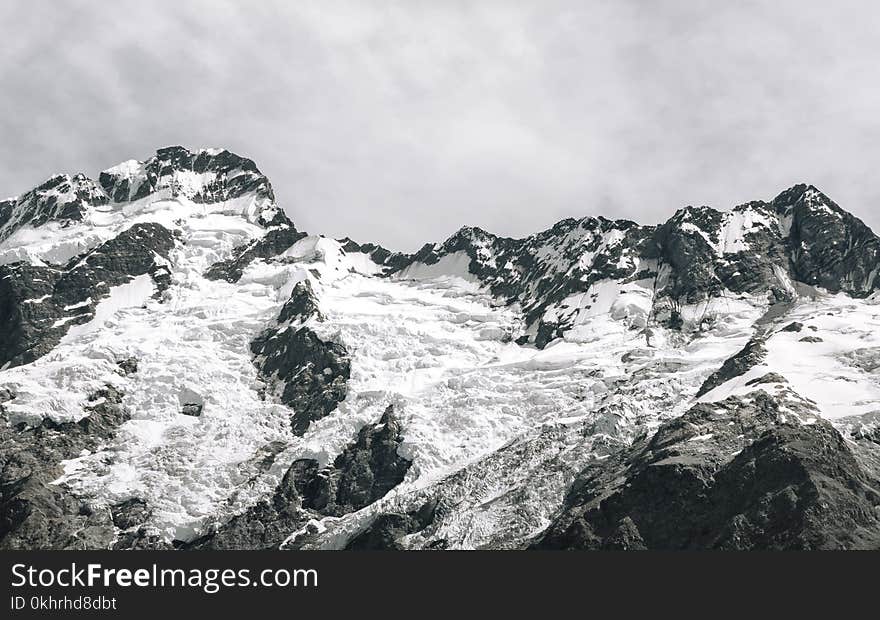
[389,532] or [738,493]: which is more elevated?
[389,532]

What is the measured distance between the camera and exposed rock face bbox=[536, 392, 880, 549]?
15575cm

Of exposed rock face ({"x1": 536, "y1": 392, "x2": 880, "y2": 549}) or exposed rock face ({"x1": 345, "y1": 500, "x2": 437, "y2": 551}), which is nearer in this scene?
exposed rock face ({"x1": 536, "y1": 392, "x2": 880, "y2": 549})

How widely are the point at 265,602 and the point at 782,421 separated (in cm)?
11290

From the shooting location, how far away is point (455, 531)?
19162 cm

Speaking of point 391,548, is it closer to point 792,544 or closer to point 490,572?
point 792,544

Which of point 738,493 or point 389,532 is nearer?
point 738,493

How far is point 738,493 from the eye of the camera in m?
166

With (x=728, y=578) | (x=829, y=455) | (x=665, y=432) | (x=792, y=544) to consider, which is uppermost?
(x=665, y=432)

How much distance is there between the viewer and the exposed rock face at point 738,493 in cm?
15575

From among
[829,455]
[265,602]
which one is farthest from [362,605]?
[829,455]

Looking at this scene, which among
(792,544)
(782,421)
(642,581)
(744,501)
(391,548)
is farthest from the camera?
(391,548)

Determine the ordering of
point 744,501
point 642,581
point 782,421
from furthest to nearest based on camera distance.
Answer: point 782,421
point 744,501
point 642,581

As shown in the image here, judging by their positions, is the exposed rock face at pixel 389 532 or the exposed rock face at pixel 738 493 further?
the exposed rock face at pixel 389 532

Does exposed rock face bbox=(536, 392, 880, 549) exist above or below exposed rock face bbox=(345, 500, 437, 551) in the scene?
below
